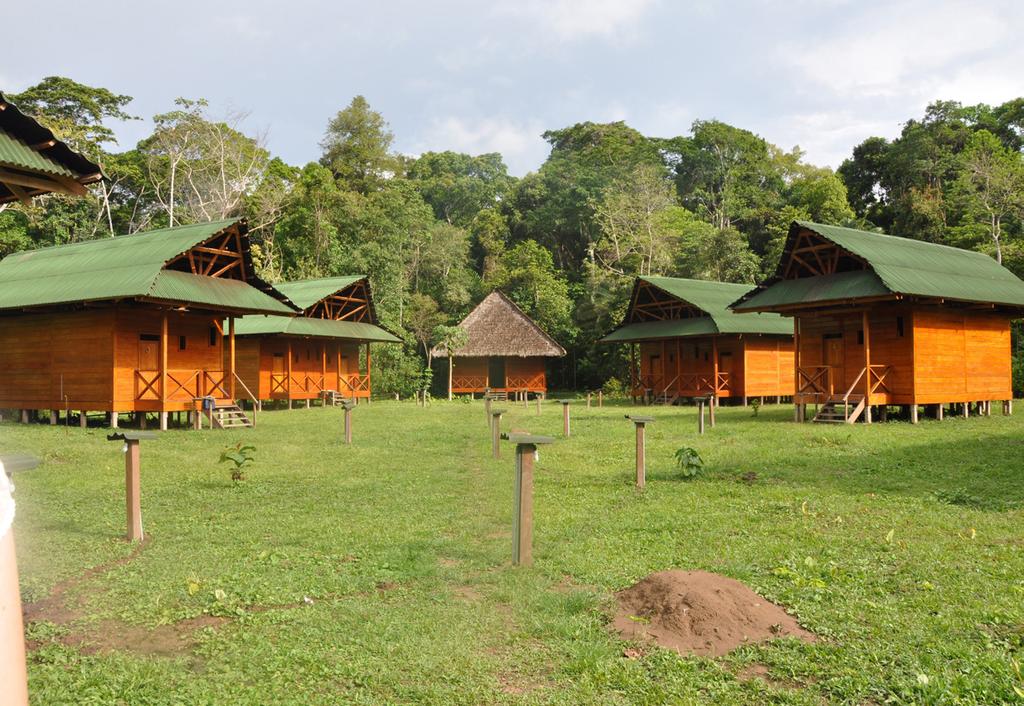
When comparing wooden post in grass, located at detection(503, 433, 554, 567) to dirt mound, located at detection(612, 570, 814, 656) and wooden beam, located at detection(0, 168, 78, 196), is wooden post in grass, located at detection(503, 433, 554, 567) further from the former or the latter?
wooden beam, located at detection(0, 168, 78, 196)

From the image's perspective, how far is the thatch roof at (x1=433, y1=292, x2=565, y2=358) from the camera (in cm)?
4400

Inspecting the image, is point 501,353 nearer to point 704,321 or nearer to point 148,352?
point 704,321

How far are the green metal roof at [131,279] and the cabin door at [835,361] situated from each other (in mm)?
17262

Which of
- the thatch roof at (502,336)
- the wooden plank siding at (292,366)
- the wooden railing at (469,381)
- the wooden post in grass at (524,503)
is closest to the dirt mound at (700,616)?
the wooden post in grass at (524,503)

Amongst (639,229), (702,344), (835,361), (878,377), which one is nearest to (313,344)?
(702,344)

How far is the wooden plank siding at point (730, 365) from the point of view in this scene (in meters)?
34.0

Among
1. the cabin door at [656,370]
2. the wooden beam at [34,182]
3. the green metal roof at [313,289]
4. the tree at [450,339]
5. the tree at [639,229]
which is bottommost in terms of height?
the cabin door at [656,370]

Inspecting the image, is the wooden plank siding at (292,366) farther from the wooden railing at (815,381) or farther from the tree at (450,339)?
the wooden railing at (815,381)

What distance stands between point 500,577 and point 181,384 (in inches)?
723

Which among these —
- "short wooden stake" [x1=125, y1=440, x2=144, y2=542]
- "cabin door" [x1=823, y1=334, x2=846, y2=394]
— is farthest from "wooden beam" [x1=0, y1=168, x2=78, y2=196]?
"cabin door" [x1=823, y1=334, x2=846, y2=394]

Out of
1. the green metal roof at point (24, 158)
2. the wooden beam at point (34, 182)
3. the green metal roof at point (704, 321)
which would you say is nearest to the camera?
the green metal roof at point (24, 158)

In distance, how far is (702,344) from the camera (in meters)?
35.6

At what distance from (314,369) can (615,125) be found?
4509cm

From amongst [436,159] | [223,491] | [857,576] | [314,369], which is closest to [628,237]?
[314,369]
